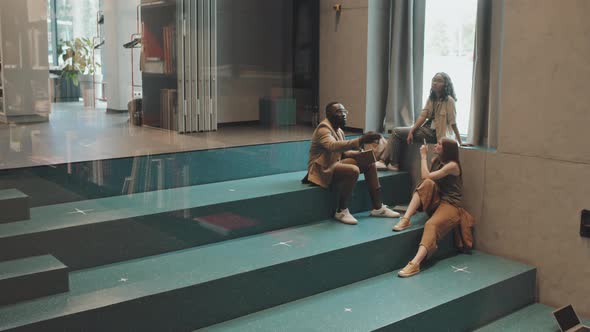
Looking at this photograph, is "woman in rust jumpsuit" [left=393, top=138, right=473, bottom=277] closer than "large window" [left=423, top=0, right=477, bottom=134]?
Yes

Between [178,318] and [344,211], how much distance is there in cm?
215

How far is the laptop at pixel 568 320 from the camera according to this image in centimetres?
500

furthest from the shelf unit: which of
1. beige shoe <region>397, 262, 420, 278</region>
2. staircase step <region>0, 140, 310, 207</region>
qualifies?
beige shoe <region>397, 262, 420, 278</region>

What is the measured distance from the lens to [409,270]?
544 cm

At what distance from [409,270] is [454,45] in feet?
8.59

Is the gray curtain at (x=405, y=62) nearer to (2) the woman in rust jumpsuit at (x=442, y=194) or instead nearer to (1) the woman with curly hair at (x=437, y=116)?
(1) the woman with curly hair at (x=437, y=116)

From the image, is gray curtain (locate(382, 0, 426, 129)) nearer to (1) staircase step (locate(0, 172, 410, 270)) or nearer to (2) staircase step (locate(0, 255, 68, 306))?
(1) staircase step (locate(0, 172, 410, 270))

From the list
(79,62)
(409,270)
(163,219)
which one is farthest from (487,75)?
(79,62)

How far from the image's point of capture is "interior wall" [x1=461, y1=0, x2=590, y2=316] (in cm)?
538

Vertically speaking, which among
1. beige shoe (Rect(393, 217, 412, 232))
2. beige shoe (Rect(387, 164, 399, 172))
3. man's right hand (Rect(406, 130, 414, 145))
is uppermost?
man's right hand (Rect(406, 130, 414, 145))

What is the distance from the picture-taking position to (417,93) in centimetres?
724

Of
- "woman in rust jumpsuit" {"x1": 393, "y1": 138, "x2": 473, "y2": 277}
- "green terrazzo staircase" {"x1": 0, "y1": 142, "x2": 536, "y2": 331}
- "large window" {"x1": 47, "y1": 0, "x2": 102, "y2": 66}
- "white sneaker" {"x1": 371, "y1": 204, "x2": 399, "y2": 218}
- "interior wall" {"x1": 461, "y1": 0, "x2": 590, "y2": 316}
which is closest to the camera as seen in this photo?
"green terrazzo staircase" {"x1": 0, "y1": 142, "x2": 536, "y2": 331}

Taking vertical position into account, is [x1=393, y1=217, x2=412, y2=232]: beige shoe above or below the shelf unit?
below

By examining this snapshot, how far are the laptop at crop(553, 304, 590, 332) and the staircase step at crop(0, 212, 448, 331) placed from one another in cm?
130
